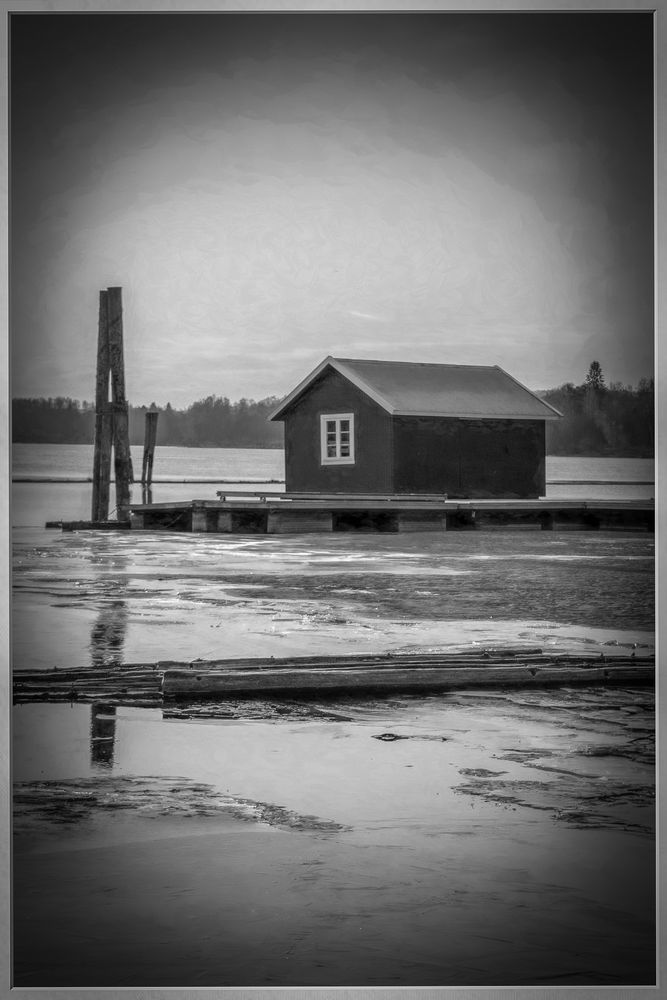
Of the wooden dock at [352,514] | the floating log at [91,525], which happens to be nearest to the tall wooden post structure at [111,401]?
the floating log at [91,525]

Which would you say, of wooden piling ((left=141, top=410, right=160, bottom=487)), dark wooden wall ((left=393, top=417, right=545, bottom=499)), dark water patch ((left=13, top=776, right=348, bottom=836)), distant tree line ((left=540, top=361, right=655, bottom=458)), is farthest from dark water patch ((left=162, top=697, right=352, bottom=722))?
dark wooden wall ((left=393, top=417, right=545, bottom=499))

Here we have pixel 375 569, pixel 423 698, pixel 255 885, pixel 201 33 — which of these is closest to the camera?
pixel 255 885

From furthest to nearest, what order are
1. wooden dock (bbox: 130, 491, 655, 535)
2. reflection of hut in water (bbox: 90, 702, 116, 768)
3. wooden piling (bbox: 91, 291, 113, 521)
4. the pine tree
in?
wooden dock (bbox: 130, 491, 655, 535) < the pine tree < wooden piling (bbox: 91, 291, 113, 521) < reflection of hut in water (bbox: 90, 702, 116, 768)

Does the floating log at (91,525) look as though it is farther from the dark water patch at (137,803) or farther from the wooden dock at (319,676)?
the dark water patch at (137,803)

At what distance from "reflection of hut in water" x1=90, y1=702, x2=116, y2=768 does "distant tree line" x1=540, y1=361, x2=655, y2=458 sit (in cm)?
164

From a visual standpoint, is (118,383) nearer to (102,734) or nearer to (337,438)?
(102,734)

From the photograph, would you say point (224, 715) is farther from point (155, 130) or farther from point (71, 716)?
point (155, 130)

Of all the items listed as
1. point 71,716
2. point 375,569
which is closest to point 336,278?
point 375,569

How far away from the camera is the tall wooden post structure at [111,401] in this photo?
3250 millimetres

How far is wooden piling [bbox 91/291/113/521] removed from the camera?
3238mm

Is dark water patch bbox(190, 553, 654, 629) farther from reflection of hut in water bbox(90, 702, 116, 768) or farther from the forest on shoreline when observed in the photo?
reflection of hut in water bbox(90, 702, 116, 768)

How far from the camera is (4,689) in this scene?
9.60ft

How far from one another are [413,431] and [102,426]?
197 centimetres

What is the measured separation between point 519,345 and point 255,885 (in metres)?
1.77
